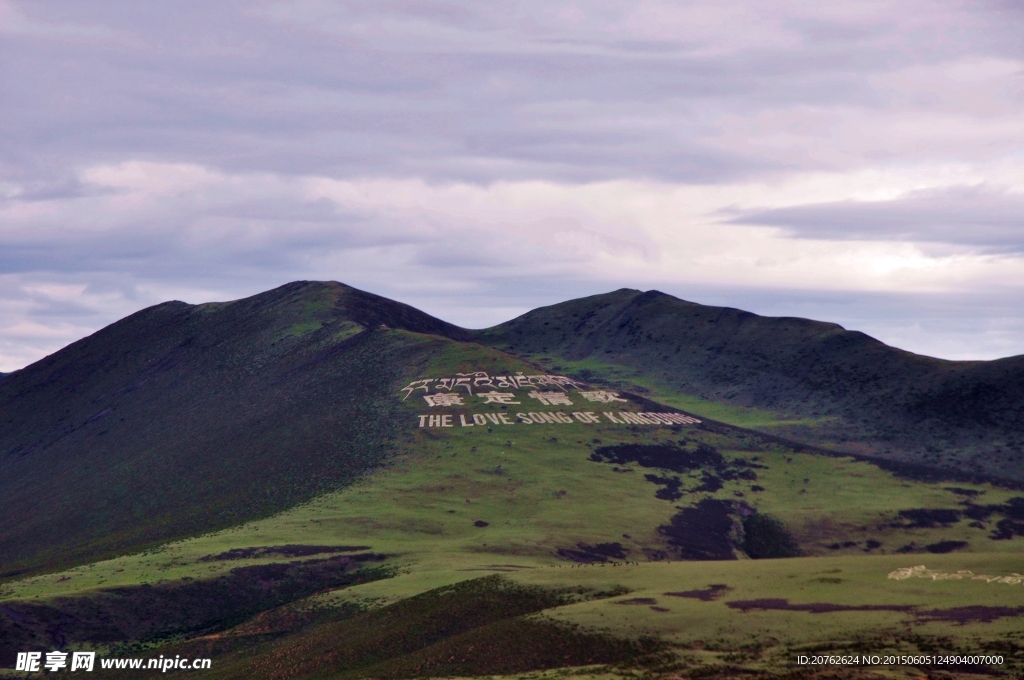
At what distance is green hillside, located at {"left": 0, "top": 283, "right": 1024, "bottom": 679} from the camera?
76938mm

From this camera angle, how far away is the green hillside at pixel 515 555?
252ft

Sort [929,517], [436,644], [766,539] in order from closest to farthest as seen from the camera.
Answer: [436,644] → [766,539] → [929,517]

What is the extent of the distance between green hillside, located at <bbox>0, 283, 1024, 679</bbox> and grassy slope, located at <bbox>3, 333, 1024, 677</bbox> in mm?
394

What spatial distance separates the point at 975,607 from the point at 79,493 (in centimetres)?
16908

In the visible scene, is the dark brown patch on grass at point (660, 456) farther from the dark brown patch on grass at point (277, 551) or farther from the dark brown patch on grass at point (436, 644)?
the dark brown patch on grass at point (436, 644)

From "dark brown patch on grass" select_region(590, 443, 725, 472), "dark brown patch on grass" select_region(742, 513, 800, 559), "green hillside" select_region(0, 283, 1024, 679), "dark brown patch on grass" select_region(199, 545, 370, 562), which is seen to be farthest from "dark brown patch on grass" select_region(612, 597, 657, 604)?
"dark brown patch on grass" select_region(590, 443, 725, 472)

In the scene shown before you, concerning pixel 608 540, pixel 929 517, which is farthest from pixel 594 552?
pixel 929 517

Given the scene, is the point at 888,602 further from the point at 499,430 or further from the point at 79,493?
the point at 79,493

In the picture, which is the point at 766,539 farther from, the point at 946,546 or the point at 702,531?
the point at 946,546

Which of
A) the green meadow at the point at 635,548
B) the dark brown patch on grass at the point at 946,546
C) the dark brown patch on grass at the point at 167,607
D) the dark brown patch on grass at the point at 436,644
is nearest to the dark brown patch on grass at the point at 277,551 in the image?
the green meadow at the point at 635,548

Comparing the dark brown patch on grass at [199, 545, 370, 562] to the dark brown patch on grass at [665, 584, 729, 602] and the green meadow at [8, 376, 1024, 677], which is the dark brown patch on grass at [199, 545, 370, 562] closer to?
the green meadow at [8, 376, 1024, 677]

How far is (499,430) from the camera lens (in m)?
185

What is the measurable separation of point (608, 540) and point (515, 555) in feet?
56.1

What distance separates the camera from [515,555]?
415 ft
